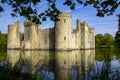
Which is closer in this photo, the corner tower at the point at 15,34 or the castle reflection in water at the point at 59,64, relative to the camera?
the castle reflection in water at the point at 59,64

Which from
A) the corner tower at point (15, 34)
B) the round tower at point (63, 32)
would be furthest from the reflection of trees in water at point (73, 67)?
the corner tower at point (15, 34)

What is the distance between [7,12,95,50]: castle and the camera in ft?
135

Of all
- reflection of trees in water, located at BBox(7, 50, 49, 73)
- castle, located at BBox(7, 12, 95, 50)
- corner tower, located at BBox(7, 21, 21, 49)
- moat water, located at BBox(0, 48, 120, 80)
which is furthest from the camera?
corner tower, located at BBox(7, 21, 21, 49)

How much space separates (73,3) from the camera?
18.9ft

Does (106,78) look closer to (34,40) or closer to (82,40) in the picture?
(34,40)

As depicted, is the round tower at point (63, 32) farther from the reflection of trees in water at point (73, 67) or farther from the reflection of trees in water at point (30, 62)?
the reflection of trees in water at point (73, 67)

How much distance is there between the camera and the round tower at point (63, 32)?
40906 mm

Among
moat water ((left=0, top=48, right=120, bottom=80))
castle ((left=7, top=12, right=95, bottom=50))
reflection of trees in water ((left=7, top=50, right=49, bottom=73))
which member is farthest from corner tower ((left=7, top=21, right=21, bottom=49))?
moat water ((left=0, top=48, right=120, bottom=80))

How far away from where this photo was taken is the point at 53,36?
4491 cm

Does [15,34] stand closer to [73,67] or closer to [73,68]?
[73,67]

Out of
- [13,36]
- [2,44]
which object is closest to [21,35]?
[13,36]

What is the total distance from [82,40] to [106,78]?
47877mm

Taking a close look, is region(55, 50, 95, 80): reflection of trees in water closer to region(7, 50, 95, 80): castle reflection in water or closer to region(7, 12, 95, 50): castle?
region(7, 50, 95, 80): castle reflection in water

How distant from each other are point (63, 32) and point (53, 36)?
4301mm
